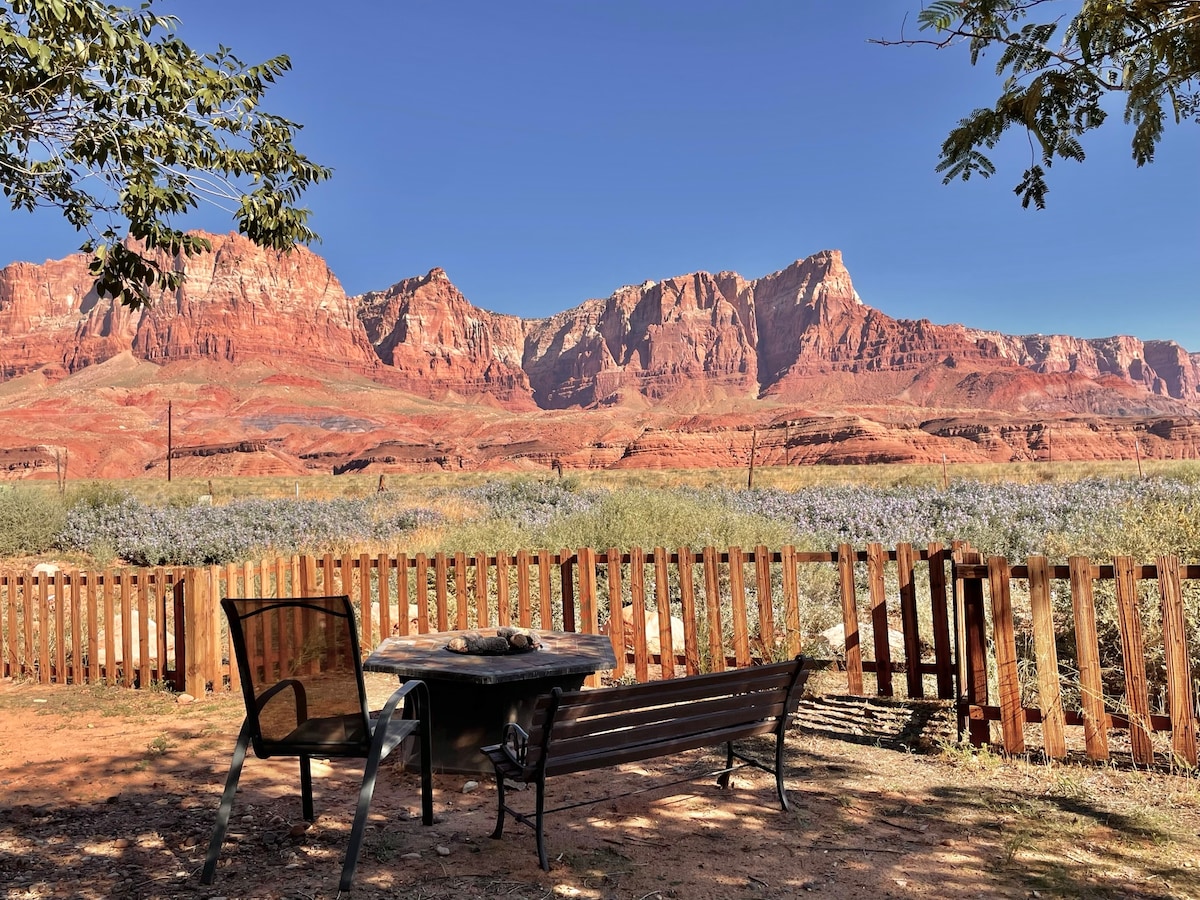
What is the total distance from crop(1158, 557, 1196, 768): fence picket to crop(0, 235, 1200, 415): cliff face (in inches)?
4174

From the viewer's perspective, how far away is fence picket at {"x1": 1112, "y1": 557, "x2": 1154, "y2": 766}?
443cm

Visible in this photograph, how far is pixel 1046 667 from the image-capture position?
4.62m

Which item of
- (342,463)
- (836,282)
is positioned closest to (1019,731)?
(342,463)

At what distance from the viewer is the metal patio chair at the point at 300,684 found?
3328mm

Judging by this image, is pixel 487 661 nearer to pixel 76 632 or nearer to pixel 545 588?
pixel 545 588

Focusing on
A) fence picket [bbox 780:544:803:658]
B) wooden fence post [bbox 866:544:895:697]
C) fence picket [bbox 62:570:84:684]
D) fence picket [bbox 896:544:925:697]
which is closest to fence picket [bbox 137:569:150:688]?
fence picket [bbox 62:570:84:684]

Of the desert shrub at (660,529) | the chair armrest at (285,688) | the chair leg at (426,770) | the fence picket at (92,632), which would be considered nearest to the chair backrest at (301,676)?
the chair armrest at (285,688)

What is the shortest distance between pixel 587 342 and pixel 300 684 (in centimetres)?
17712

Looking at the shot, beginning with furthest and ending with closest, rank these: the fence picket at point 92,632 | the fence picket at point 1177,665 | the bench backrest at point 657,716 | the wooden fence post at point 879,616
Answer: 1. the fence picket at point 92,632
2. the wooden fence post at point 879,616
3. the fence picket at point 1177,665
4. the bench backrest at point 657,716

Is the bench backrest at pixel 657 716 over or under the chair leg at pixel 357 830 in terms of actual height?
over

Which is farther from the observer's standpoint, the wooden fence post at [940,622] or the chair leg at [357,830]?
the wooden fence post at [940,622]

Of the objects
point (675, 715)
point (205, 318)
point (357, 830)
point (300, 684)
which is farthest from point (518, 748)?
point (205, 318)

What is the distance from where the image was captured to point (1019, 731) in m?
4.71

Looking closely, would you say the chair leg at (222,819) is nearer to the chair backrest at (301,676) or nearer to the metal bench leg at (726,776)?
the chair backrest at (301,676)
